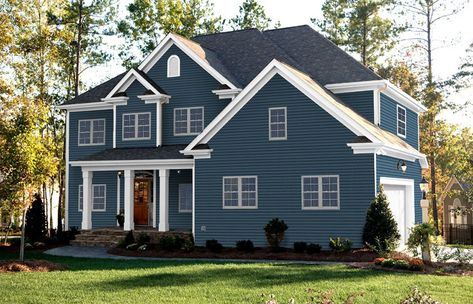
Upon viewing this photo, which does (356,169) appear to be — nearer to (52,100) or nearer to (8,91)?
(8,91)

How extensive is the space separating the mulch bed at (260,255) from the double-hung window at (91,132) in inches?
325

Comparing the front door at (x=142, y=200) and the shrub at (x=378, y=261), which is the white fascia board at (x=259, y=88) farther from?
the front door at (x=142, y=200)

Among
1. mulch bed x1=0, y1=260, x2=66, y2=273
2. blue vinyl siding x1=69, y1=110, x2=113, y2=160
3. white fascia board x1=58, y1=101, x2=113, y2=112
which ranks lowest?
mulch bed x1=0, y1=260, x2=66, y2=273

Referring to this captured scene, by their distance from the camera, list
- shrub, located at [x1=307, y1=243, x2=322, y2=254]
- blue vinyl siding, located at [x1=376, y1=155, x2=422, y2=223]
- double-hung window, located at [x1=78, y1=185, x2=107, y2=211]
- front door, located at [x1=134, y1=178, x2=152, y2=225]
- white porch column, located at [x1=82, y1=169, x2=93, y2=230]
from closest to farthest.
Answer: shrub, located at [x1=307, y1=243, x2=322, y2=254], blue vinyl siding, located at [x1=376, y1=155, x2=422, y2=223], white porch column, located at [x1=82, y1=169, x2=93, y2=230], front door, located at [x1=134, y1=178, x2=152, y2=225], double-hung window, located at [x1=78, y1=185, x2=107, y2=211]

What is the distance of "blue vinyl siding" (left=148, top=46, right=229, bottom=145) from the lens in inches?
1040

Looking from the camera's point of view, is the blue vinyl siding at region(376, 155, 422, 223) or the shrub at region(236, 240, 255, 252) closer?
the blue vinyl siding at region(376, 155, 422, 223)

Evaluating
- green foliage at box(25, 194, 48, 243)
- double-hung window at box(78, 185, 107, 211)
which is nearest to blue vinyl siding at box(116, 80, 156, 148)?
double-hung window at box(78, 185, 107, 211)

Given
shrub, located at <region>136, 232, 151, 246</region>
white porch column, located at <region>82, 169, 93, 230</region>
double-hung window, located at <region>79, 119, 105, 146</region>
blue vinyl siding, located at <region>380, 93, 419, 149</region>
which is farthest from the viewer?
double-hung window, located at <region>79, 119, 105, 146</region>

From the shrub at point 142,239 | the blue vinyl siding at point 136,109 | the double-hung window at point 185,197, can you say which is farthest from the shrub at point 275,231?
the blue vinyl siding at point 136,109

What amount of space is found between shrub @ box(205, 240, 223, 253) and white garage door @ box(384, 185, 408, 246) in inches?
269

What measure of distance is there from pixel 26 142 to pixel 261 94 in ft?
28.6

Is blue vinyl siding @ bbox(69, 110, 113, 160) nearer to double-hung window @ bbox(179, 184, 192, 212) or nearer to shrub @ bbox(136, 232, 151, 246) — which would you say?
double-hung window @ bbox(179, 184, 192, 212)

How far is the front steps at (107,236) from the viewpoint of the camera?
24.0 meters

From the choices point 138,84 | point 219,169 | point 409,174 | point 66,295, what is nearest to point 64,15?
point 138,84
